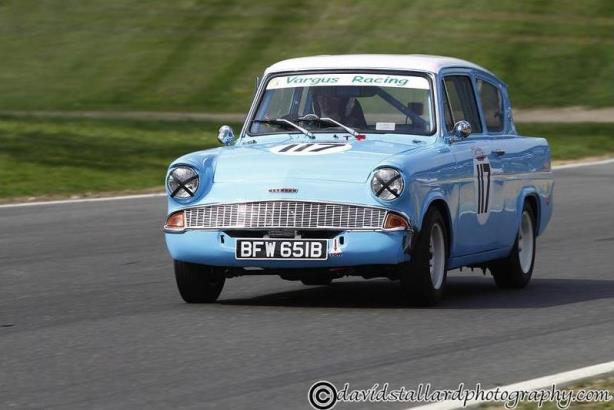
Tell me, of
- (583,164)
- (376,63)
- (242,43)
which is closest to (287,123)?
(376,63)

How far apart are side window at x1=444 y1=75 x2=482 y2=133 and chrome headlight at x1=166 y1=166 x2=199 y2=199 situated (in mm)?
1865

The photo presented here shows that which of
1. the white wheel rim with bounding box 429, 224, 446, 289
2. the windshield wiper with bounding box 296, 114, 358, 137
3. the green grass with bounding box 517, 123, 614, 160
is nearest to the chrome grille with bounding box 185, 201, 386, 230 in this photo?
the white wheel rim with bounding box 429, 224, 446, 289

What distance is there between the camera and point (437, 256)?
32.1 feet

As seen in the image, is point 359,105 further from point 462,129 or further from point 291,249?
point 291,249

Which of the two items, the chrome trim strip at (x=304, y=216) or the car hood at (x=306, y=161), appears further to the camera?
the car hood at (x=306, y=161)

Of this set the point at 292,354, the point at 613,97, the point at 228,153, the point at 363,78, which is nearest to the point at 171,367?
the point at 292,354

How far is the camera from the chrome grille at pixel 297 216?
923 centimetres

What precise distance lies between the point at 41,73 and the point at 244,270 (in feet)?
106

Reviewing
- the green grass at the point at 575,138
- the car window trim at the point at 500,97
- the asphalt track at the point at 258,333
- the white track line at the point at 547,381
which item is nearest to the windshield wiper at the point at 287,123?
the asphalt track at the point at 258,333

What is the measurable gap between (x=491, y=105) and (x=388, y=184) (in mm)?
2424

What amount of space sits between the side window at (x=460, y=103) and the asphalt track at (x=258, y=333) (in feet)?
3.78

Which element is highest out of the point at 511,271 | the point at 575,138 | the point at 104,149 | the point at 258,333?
the point at 258,333

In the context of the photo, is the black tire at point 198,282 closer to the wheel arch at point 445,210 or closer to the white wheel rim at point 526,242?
the wheel arch at point 445,210

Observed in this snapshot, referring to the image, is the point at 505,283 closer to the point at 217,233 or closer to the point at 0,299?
the point at 217,233
